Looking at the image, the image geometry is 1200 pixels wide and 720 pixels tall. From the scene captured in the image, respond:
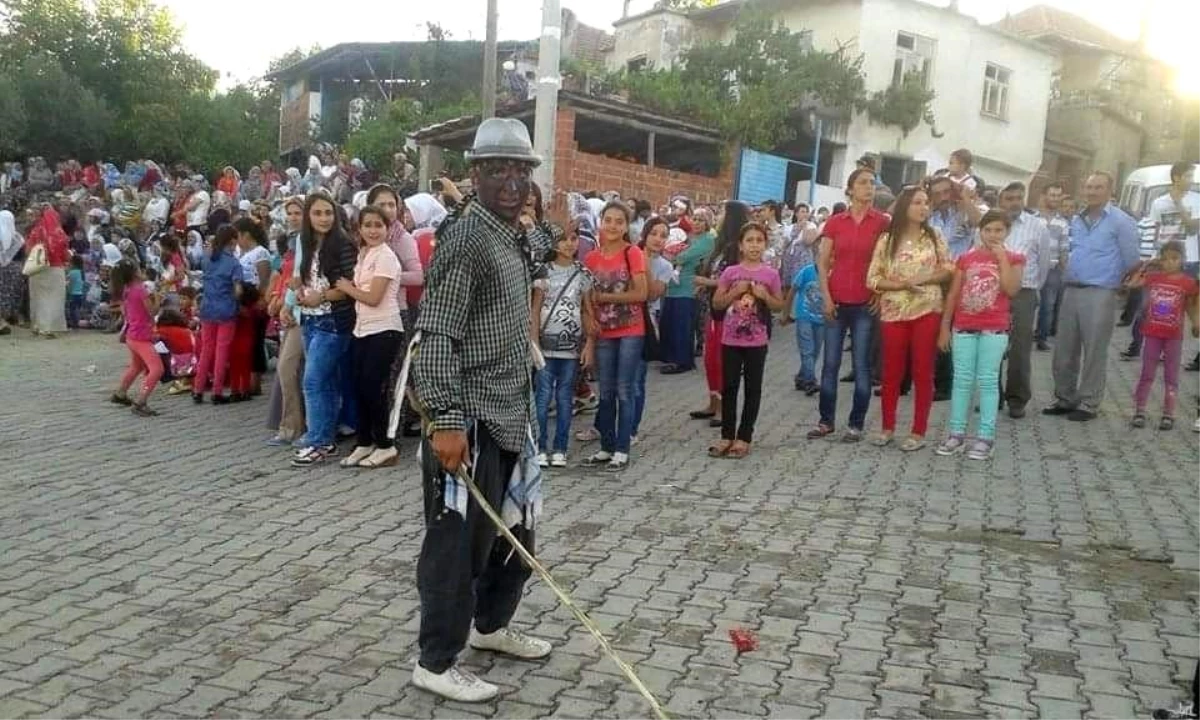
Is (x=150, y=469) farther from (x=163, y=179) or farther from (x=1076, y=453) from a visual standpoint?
(x=163, y=179)

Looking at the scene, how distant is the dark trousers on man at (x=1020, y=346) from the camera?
878 centimetres

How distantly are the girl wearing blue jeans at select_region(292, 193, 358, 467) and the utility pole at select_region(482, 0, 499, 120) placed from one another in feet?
33.8

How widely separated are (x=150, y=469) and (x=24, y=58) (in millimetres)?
29363

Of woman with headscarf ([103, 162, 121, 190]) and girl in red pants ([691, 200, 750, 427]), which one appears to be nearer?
girl in red pants ([691, 200, 750, 427])

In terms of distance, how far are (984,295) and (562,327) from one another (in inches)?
117

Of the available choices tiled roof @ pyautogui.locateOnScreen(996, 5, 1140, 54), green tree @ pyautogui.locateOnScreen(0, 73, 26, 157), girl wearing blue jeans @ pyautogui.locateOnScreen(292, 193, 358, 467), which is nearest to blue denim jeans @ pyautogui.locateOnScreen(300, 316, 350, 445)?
girl wearing blue jeans @ pyautogui.locateOnScreen(292, 193, 358, 467)

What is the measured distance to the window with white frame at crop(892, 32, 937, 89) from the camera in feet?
87.9

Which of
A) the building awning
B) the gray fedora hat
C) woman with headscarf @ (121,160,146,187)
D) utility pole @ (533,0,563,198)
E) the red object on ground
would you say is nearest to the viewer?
the gray fedora hat

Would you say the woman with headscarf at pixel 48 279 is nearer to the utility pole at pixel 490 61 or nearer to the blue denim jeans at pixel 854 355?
the utility pole at pixel 490 61

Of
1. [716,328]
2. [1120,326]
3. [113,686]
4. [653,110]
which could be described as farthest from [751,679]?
[653,110]

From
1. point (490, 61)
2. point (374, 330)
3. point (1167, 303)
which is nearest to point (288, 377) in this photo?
point (374, 330)

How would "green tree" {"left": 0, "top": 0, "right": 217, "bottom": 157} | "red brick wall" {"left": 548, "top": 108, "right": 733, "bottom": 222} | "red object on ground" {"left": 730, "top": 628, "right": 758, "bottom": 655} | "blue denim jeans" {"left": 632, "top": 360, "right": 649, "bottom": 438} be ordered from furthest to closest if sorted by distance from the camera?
"green tree" {"left": 0, "top": 0, "right": 217, "bottom": 157} < "red brick wall" {"left": 548, "top": 108, "right": 733, "bottom": 222} < "blue denim jeans" {"left": 632, "top": 360, "right": 649, "bottom": 438} < "red object on ground" {"left": 730, "top": 628, "right": 758, "bottom": 655}

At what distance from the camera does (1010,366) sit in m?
8.96

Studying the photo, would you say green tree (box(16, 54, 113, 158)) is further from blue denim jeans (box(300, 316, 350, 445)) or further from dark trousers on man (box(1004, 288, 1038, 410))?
dark trousers on man (box(1004, 288, 1038, 410))
